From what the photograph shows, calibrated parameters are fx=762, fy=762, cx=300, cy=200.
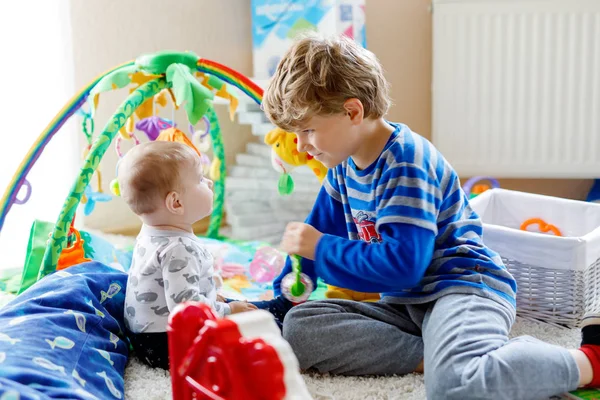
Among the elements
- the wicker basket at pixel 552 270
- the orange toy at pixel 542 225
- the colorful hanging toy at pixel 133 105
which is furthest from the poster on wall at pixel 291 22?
the wicker basket at pixel 552 270

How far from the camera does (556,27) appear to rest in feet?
7.68

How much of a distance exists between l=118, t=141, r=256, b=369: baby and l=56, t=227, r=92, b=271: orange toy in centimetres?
25

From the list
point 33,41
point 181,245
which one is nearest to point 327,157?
point 181,245

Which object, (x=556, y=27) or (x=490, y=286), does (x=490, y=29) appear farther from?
(x=490, y=286)

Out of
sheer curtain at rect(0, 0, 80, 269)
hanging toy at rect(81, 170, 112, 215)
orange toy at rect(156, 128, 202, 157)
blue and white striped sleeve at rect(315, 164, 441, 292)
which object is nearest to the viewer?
blue and white striped sleeve at rect(315, 164, 441, 292)

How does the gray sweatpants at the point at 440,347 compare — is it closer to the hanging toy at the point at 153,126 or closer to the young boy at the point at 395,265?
the young boy at the point at 395,265

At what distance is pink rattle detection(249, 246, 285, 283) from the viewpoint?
6.15 ft

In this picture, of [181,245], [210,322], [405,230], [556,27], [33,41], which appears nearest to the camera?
[210,322]

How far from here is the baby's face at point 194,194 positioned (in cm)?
139

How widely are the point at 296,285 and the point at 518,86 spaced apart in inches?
50.0

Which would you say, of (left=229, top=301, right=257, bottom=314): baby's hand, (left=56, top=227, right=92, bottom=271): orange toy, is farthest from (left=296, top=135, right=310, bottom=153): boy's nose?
(left=56, top=227, right=92, bottom=271): orange toy

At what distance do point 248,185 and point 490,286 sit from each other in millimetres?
1178

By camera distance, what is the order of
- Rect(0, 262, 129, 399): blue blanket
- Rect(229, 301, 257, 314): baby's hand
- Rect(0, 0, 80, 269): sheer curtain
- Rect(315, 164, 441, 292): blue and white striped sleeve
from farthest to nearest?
1. Rect(0, 0, 80, 269): sheer curtain
2. Rect(229, 301, 257, 314): baby's hand
3. Rect(315, 164, 441, 292): blue and white striped sleeve
4. Rect(0, 262, 129, 399): blue blanket

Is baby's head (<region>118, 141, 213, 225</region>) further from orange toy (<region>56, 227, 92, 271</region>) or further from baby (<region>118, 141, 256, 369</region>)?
orange toy (<region>56, 227, 92, 271</region>)
